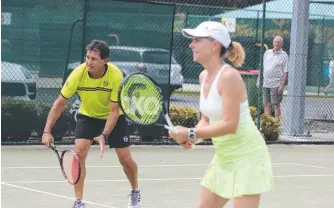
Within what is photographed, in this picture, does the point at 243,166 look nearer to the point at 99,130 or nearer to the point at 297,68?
the point at 99,130

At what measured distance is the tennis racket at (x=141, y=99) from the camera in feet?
19.6

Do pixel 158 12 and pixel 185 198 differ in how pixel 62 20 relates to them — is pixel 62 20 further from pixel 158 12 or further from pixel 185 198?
pixel 185 198

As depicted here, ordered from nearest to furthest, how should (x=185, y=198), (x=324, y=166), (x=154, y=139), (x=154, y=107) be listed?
(x=154, y=107)
(x=185, y=198)
(x=324, y=166)
(x=154, y=139)

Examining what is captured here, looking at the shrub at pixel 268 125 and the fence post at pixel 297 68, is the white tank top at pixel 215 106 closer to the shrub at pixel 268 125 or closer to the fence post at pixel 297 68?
the shrub at pixel 268 125

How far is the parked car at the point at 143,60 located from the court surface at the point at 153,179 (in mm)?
1187

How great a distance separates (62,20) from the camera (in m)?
13.3

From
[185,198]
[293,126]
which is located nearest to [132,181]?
[185,198]

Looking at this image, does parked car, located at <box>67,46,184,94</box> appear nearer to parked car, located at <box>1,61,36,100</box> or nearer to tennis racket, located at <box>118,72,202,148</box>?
parked car, located at <box>1,61,36,100</box>

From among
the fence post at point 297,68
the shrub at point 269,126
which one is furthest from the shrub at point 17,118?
the fence post at point 297,68

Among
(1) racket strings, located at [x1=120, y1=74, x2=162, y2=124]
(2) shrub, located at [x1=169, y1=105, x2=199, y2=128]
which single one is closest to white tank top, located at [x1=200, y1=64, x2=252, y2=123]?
(1) racket strings, located at [x1=120, y1=74, x2=162, y2=124]

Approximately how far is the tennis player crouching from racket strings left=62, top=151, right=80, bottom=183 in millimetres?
1766

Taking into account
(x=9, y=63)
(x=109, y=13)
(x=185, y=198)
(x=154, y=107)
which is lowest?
(x=185, y=198)

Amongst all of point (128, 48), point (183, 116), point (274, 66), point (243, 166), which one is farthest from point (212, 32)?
point (274, 66)

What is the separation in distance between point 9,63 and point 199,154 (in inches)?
121
